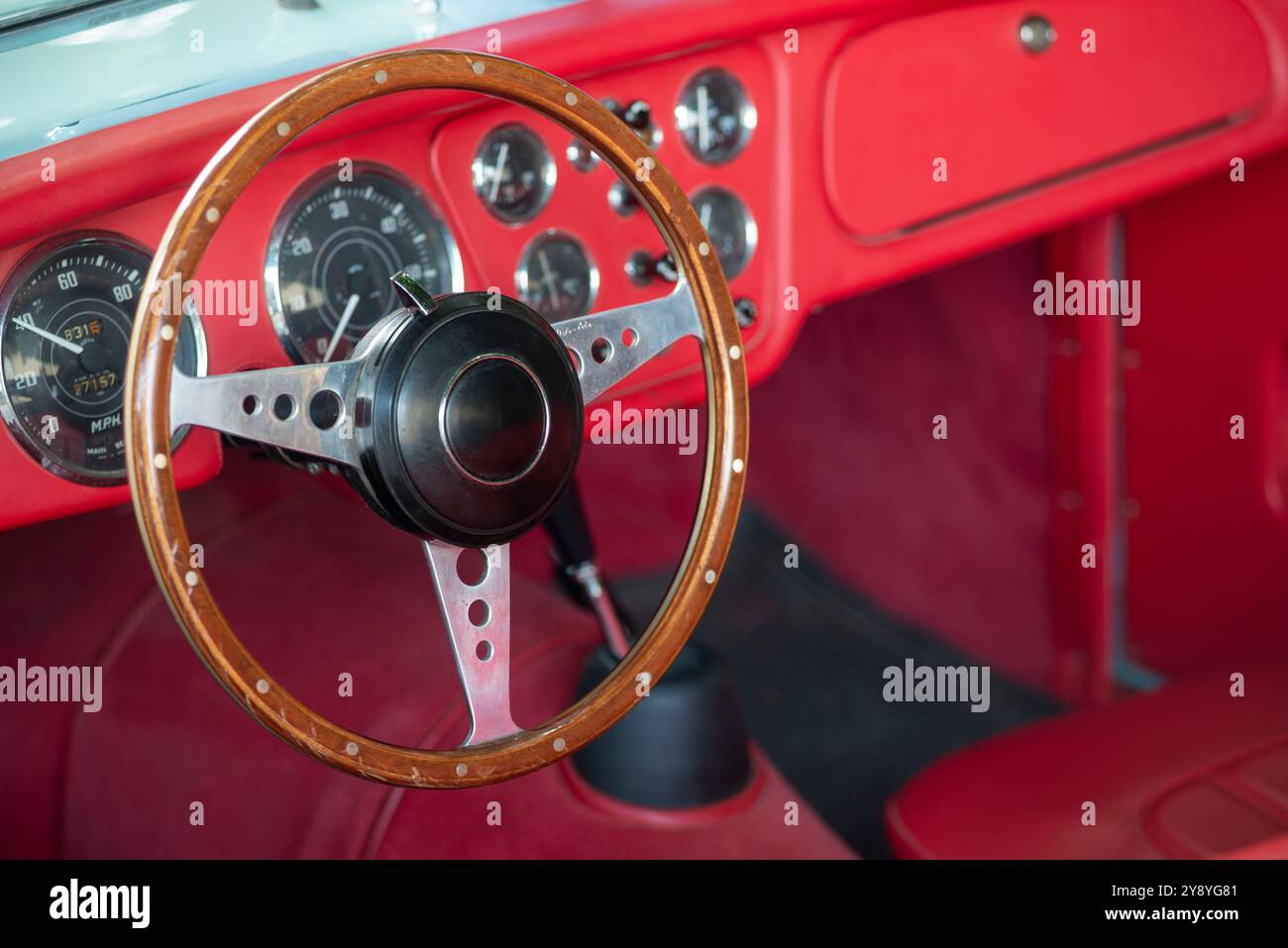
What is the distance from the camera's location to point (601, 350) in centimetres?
113

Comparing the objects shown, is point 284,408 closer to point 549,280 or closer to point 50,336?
point 50,336

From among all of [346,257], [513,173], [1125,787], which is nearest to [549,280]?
[513,173]

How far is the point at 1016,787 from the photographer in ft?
4.92

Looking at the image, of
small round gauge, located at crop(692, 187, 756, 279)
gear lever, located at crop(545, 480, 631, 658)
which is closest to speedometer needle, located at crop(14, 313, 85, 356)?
gear lever, located at crop(545, 480, 631, 658)

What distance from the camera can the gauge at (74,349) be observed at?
43.1 inches

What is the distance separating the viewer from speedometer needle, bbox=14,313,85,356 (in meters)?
1.09

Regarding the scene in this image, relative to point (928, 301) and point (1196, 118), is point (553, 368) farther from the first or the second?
point (928, 301)

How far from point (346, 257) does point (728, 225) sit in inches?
17.7

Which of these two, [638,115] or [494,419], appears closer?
[494,419]

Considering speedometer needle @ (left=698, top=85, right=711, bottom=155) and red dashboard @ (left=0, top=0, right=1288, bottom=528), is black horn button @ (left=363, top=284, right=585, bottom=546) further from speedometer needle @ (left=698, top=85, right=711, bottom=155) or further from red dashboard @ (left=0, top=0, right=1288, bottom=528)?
speedometer needle @ (left=698, top=85, right=711, bottom=155)

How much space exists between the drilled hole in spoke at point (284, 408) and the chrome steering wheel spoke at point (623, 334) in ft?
0.75

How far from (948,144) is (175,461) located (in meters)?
0.95
